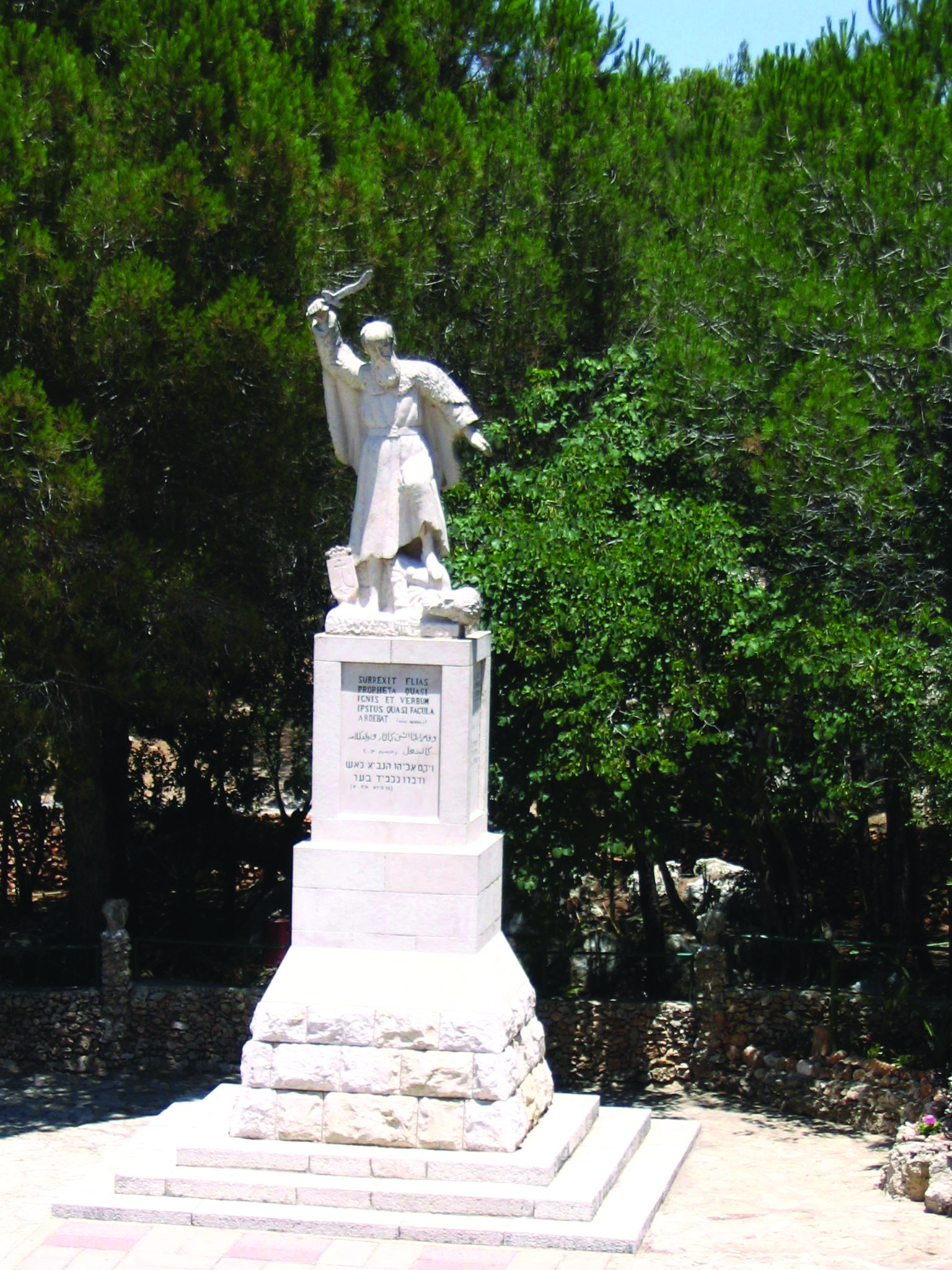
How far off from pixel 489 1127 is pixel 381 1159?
654mm

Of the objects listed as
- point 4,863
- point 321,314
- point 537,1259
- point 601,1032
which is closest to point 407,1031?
point 537,1259

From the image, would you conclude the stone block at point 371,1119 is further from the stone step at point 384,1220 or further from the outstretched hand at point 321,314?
the outstretched hand at point 321,314

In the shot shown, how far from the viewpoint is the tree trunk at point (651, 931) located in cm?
1598

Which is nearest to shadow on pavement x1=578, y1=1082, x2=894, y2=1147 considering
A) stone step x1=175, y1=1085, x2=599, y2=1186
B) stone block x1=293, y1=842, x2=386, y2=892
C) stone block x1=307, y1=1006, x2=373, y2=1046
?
stone step x1=175, y1=1085, x2=599, y2=1186

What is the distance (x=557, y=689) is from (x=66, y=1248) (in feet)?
17.7

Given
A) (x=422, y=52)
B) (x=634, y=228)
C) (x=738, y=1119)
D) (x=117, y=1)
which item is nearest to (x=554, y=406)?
(x=634, y=228)

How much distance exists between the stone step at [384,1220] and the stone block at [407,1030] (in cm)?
96

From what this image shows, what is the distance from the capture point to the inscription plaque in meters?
11.2

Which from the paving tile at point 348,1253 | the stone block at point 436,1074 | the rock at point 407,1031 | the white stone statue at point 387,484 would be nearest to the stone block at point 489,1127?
the stone block at point 436,1074

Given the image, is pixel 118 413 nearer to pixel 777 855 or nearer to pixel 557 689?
pixel 557 689

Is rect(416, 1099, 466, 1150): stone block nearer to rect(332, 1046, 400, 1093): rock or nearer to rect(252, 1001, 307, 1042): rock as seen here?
rect(332, 1046, 400, 1093): rock

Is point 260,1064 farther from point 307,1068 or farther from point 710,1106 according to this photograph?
point 710,1106

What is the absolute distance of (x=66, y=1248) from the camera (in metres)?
10.3

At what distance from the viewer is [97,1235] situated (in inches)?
412
